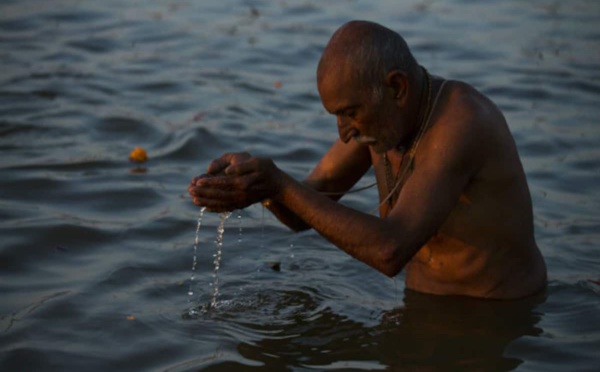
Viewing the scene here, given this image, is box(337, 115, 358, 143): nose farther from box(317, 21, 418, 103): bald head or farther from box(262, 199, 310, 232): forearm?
box(262, 199, 310, 232): forearm

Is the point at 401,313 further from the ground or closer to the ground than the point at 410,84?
closer to the ground

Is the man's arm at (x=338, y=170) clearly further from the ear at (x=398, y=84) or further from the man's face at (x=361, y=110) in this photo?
the ear at (x=398, y=84)

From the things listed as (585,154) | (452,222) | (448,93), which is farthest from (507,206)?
(585,154)

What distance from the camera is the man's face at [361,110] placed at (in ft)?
15.1

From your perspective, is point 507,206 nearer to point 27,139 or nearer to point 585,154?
point 585,154

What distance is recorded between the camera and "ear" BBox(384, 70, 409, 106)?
15.2 feet

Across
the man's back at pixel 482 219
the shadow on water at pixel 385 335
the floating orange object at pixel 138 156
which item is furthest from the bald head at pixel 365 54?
the floating orange object at pixel 138 156

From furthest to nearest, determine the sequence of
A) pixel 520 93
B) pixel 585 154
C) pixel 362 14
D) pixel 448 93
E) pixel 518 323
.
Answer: pixel 362 14 < pixel 520 93 < pixel 585 154 < pixel 518 323 < pixel 448 93

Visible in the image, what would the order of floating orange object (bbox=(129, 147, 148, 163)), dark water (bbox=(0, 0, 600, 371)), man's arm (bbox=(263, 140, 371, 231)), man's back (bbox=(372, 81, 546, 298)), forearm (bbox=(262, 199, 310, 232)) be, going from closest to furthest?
man's back (bbox=(372, 81, 546, 298)) → dark water (bbox=(0, 0, 600, 371)) → forearm (bbox=(262, 199, 310, 232)) → man's arm (bbox=(263, 140, 371, 231)) → floating orange object (bbox=(129, 147, 148, 163))

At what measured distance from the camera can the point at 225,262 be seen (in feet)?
20.3

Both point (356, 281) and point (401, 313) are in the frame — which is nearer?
point (401, 313)

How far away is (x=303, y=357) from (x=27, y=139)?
12.7 ft

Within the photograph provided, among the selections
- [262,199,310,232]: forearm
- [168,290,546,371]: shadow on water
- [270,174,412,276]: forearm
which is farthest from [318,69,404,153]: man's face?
[168,290,546,371]: shadow on water

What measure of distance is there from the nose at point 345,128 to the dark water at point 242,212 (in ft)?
3.16
